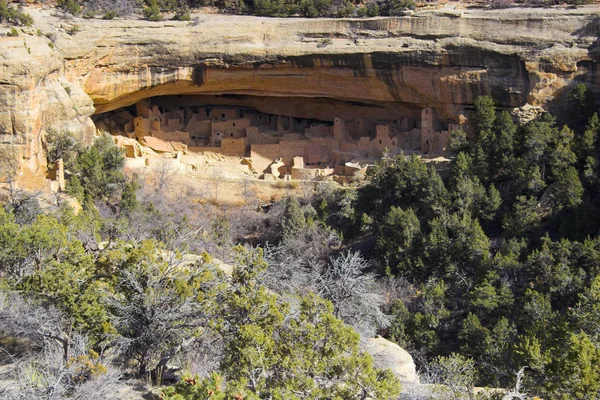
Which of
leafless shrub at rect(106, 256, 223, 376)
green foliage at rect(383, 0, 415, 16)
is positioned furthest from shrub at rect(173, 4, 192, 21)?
leafless shrub at rect(106, 256, 223, 376)

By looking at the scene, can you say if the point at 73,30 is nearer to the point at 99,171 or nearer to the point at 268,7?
the point at 99,171

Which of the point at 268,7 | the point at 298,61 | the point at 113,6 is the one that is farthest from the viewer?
the point at 268,7

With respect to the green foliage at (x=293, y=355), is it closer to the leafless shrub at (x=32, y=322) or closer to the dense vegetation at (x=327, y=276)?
the dense vegetation at (x=327, y=276)

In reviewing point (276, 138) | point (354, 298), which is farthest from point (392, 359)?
point (276, 138)

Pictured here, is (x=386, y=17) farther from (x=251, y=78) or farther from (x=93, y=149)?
(x=93, y=149)

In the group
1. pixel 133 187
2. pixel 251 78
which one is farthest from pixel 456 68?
pixel 133 187
